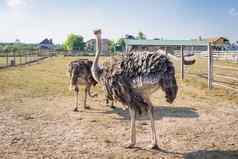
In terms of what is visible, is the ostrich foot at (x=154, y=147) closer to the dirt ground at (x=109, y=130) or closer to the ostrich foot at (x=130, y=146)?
the dirt ground at (x=109, y=130)

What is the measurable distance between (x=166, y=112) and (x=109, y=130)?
7.17 ft

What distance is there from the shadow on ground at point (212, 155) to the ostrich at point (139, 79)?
0.60 m

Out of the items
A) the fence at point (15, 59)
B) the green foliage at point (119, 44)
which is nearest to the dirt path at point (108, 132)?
the fence at point (15, 59)

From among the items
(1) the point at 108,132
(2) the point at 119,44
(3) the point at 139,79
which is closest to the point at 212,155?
(3) the point at 139,79

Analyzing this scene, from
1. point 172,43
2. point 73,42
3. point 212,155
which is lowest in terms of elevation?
point 212,155

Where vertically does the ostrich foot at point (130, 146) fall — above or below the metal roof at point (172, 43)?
below

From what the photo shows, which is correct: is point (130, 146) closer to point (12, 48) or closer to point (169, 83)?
point (169, 83)

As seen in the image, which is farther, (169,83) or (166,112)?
(166,112)

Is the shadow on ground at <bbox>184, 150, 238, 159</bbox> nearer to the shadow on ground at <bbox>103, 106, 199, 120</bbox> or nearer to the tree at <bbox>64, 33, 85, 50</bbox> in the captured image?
the shadow on ground at <bbox>103, 106, 199, 120</bbox>

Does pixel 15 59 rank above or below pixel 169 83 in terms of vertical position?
above

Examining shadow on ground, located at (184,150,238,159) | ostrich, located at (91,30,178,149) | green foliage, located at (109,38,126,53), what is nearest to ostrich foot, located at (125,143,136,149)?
ostrich, located at (91,30,178,149)

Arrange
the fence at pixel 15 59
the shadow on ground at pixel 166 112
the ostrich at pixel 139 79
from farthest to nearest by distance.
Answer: the fence at pixel 15 59 → the shadow on ground at pixel 166 112 → the ostrich at pixel 139 79

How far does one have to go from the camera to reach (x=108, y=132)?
22.5 ft

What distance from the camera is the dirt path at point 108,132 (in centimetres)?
565
